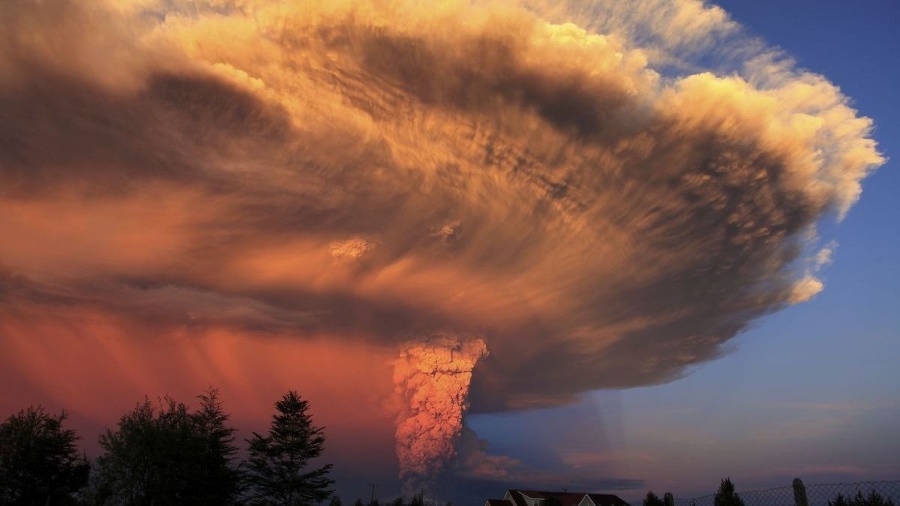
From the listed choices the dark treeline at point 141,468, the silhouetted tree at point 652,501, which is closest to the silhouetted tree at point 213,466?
the dark treeline at point 141,468

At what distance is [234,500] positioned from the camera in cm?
6425

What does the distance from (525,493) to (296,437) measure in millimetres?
55675

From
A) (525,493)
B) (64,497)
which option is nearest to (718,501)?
(64,497)

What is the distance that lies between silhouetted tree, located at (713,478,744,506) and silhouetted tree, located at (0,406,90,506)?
195 ft

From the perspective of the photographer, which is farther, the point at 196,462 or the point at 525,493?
the point at 525,493

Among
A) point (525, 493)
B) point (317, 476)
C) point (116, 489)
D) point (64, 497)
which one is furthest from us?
point (525, 493)

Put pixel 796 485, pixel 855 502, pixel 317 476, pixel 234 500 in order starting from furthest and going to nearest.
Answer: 1. pixel 317 476
2. pixel 234 500
3. pixel 855 502
4. pixel 796 485

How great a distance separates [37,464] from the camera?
58250 millimetres

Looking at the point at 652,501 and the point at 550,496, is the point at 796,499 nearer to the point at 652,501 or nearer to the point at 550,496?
the point at 652,501

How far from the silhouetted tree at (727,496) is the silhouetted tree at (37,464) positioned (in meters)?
59.4

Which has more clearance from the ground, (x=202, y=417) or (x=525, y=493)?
(x=202, y=417)

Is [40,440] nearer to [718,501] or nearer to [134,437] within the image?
[134,437]

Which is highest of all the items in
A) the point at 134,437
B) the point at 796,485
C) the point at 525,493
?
the point at 134,437

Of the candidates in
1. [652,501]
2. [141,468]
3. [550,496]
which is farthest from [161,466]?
[550,496]
